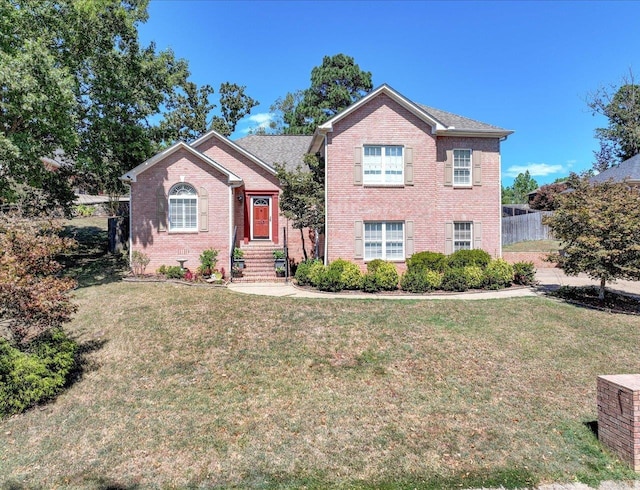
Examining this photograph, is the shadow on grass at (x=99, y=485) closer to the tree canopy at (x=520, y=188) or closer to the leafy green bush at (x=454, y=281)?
the leafy green bush at (x=454, y=281)

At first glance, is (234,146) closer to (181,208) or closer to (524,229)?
(181,208)

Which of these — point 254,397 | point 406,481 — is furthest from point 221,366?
point 406,481

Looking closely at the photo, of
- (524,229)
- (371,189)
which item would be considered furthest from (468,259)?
(524,229)

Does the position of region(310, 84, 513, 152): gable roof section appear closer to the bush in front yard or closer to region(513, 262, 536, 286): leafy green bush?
region(513, 262, 536, 286): leafy green bush

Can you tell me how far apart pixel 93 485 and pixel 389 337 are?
6281mm

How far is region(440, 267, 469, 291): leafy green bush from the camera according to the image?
1308cm

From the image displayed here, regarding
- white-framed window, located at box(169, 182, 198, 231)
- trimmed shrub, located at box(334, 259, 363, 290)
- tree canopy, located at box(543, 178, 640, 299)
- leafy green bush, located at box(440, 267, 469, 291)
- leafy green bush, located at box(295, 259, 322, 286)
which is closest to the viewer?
tree canopy, located at box(543, 178, 640, 299)

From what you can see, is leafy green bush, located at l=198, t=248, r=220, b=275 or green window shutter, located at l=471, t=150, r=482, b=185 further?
green window shutter, located at l=471, t=150, r=482, b=185

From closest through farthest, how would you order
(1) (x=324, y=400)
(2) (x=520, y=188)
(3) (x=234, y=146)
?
(1) (x=324, y=400) → (3) (x=234, y=146) → (2) (x=520, y=188)

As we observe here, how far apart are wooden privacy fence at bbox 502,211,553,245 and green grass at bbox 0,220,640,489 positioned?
19576 millimetres

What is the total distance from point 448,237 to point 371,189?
13.0 ft

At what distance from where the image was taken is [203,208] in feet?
50.1

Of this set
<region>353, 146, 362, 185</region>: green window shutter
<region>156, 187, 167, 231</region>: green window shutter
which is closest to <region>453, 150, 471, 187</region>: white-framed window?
<region>353, 146, 362, 185</region>: green window shutter

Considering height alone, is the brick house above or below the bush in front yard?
above
